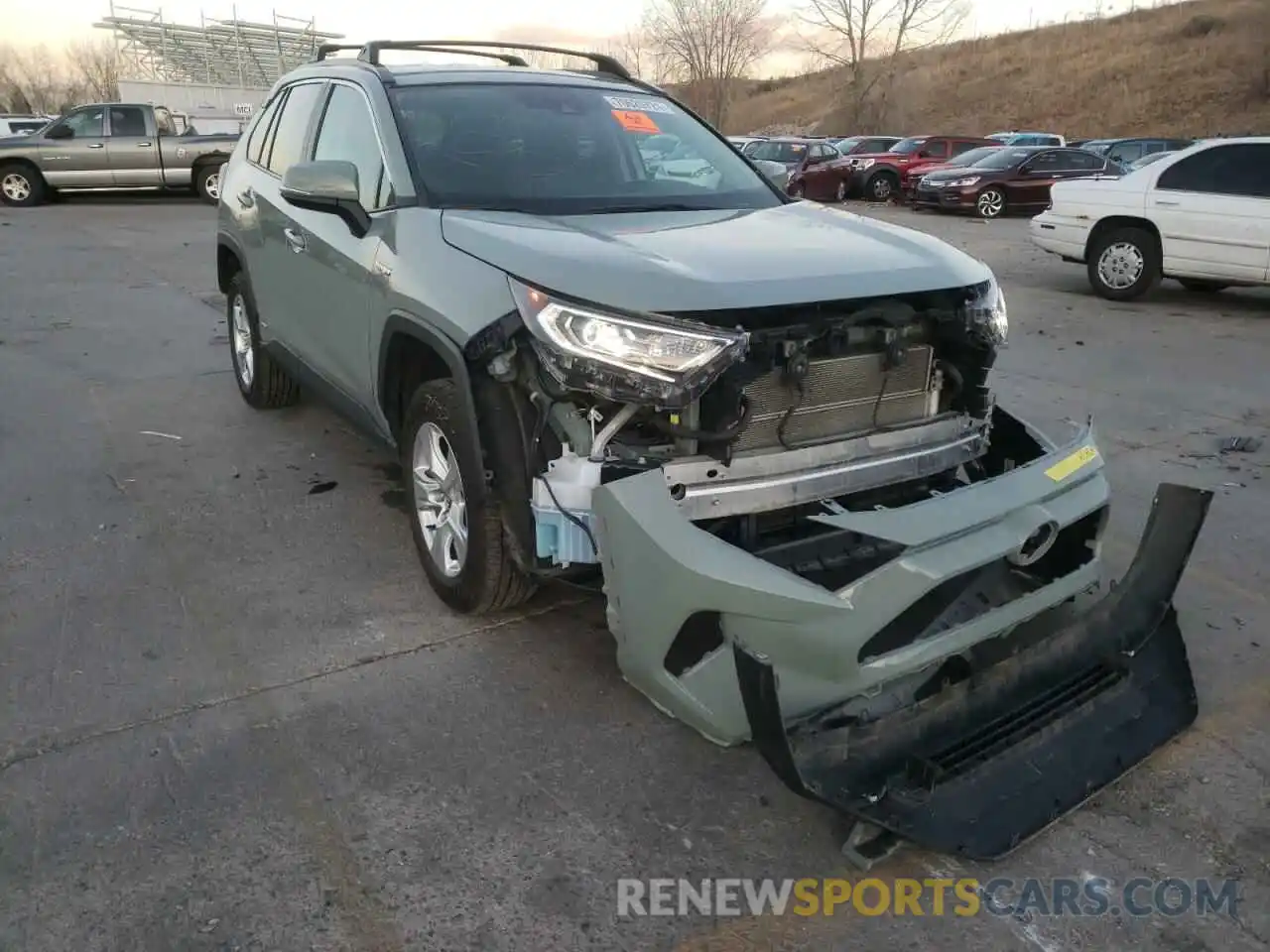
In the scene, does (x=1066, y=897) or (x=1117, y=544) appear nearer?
(x=1066, y=897)

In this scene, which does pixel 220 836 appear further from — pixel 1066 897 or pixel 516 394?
pixel 1066 897

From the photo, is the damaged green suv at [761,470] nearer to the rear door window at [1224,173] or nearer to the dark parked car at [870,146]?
the rear door window at [1224,173]

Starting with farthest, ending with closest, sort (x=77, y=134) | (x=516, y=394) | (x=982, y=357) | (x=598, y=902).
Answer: (x=77, y=134), (x=982, y=357), (x=516, y=394), (x=598, y=902)

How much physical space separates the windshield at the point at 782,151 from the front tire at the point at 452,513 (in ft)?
68.6

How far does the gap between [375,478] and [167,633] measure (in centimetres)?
161

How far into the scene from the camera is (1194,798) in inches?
109

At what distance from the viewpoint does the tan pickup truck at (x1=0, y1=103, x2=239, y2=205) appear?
18156mm

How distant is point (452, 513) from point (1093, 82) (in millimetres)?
54583

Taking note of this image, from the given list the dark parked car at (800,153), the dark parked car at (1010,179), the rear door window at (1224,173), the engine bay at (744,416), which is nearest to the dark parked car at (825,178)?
the dark parked car at (800,153)

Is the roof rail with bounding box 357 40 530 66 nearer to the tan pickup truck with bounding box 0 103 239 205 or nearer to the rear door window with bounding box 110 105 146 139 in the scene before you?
the tan pickup truck with bounding box 0 103 239 205

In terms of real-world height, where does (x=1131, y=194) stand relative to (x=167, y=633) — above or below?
above

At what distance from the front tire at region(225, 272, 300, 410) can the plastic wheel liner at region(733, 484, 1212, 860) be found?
420 centimetres

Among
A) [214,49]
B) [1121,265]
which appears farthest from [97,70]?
[1121,265]

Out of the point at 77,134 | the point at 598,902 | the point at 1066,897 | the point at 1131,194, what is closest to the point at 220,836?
the point at 598,902
